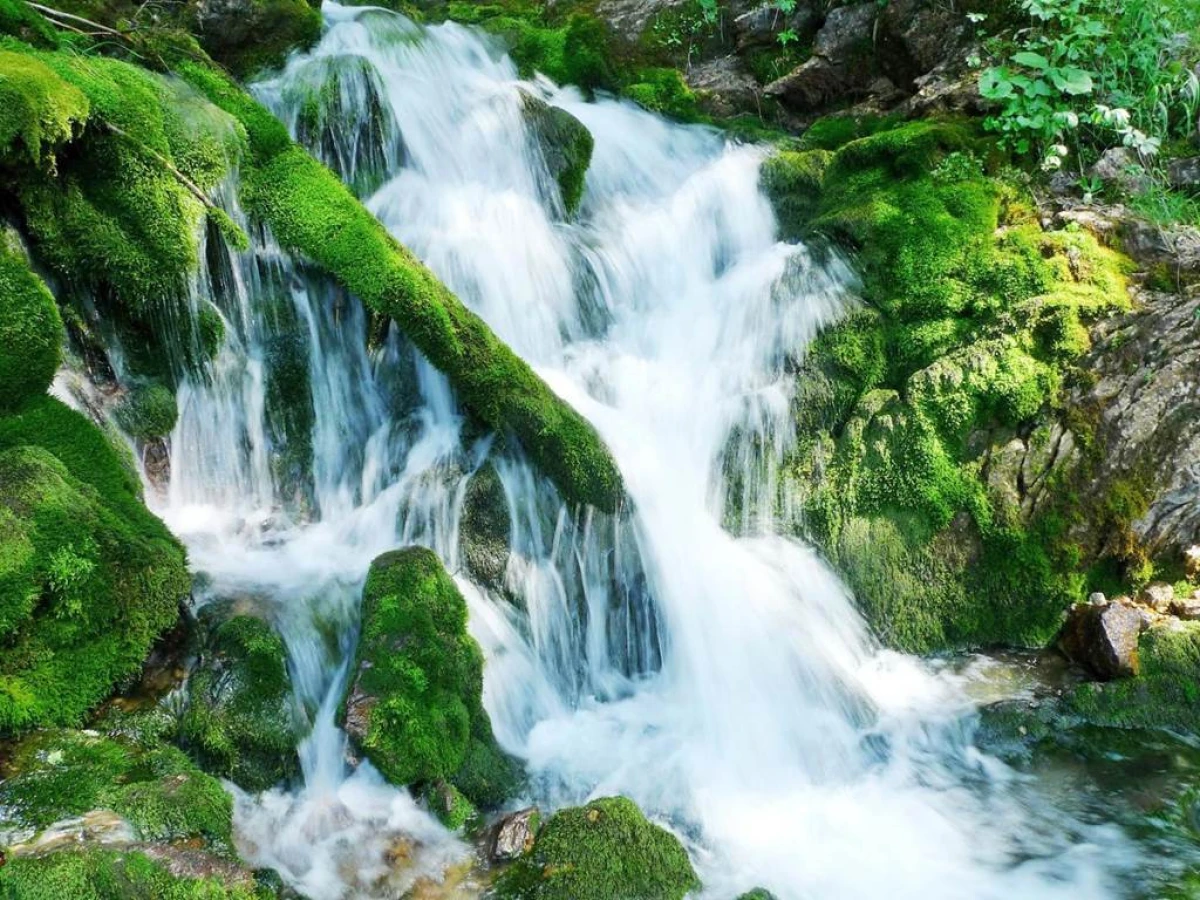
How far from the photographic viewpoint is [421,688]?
4285 millimetres

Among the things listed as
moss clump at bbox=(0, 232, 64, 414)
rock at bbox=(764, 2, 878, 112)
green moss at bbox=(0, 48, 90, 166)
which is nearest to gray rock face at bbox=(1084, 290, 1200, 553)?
rock at bbox=(764, 2, 878, 112)

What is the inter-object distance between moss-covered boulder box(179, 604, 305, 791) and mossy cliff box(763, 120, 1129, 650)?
12.8ft

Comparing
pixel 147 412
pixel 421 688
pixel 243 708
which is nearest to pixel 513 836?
pixel 421 688

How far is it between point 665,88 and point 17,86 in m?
8.33

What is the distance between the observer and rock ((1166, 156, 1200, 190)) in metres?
6.97

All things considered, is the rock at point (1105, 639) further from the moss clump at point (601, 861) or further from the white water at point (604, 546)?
the moss clump at point (601, 861)

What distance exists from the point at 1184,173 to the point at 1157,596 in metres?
3.79

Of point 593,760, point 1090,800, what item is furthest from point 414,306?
point 1090,800

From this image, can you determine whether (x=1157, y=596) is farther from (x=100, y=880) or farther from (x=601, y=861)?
(x=100, y=880)

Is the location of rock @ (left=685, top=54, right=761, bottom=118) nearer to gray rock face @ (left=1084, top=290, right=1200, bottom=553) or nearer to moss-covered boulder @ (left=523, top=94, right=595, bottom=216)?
moss-covered boulder @ (left=523, top=94, right=595, bottom=216)

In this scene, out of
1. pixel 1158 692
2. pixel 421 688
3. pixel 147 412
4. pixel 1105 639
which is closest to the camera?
pixel 421 688

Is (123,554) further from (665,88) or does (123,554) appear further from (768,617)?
(665,88)

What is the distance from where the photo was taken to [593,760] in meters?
5.00

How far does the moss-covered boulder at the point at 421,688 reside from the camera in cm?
413
